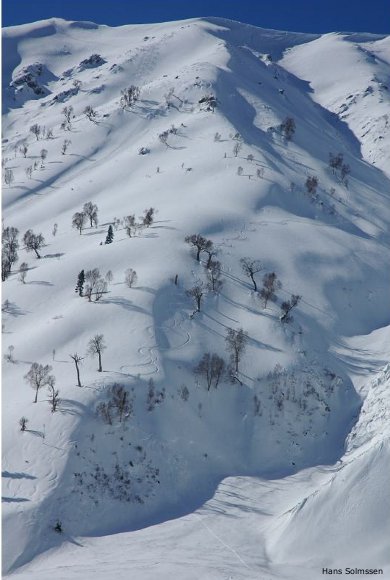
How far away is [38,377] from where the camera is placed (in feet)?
156

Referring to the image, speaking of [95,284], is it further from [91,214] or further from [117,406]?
[91,214]

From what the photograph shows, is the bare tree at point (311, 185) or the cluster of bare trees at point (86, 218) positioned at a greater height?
the bare tree at point (311, 185)

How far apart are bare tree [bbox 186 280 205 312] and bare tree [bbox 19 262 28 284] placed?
70.9 ft

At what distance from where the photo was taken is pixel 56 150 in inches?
5005

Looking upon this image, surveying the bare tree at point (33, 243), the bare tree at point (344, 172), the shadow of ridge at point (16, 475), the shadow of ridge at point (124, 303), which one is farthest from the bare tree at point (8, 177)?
the shadow of ridge at point (16, 475)

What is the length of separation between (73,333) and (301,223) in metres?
42.8

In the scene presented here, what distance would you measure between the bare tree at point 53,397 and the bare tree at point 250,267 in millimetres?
28861

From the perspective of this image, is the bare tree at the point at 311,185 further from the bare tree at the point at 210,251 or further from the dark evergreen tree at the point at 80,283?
the dark evergreen tree at the point at 80,283

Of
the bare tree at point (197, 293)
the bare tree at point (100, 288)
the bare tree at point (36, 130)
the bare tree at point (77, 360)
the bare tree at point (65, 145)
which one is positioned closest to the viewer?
the bare tree at point (77, 360)

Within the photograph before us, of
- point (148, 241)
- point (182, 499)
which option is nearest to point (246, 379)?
point (182, 499)

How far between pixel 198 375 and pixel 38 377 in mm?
14392

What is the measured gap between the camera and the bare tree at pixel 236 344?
53219 millimetres

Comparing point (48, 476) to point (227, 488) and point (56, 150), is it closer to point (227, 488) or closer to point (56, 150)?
point (227, 488)

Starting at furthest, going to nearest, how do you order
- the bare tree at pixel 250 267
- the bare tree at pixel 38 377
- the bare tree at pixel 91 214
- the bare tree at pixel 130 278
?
the bare tree at pixel 91 214, the bare tree at pixel 250 267, the bare tree at pixel 130 278, the bare tree at pixel 38 377
